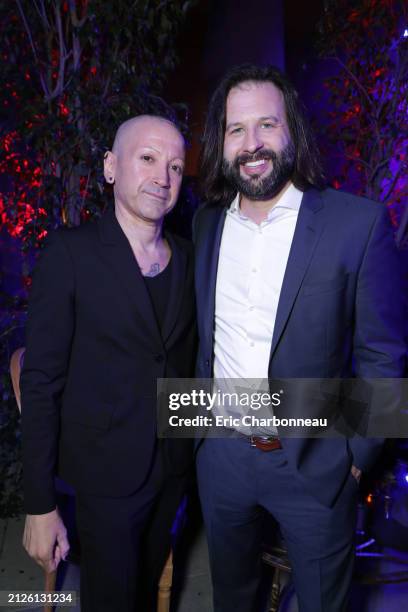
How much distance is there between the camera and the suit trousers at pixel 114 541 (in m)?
1.56

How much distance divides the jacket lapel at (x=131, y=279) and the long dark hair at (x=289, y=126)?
543mm

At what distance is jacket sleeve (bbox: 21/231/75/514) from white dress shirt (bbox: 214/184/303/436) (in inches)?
20.4

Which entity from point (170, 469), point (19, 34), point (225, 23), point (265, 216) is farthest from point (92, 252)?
point (225, 23)

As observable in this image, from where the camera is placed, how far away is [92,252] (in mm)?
1514

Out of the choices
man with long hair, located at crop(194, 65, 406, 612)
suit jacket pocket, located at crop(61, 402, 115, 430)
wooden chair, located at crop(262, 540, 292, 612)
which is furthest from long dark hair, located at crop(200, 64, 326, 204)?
wooden chair, located at crop(262, 540, 292, 612)

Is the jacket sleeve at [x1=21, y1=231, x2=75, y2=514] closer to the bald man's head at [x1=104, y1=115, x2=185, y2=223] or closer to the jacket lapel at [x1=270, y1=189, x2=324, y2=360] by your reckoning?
the bald man's head at [x1=104, y1=115, x2=185, y2=223]

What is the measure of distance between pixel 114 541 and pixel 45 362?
0.63 metres

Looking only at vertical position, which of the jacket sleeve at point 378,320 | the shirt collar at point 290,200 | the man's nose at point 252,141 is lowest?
the jacket sleeve at point 378,320

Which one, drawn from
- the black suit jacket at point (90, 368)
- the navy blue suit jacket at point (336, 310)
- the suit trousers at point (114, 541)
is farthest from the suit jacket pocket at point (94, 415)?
the navy blue suit jacket at point (336, 310)

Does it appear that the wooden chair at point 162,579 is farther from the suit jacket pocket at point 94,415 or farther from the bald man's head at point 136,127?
the bald man's head at point 136,127

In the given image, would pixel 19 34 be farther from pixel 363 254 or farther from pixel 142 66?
pixel 363 254

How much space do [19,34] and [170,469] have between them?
7.36 ft

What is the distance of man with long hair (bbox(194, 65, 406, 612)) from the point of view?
1.51 m

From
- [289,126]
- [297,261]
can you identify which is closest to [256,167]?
[289,126]
